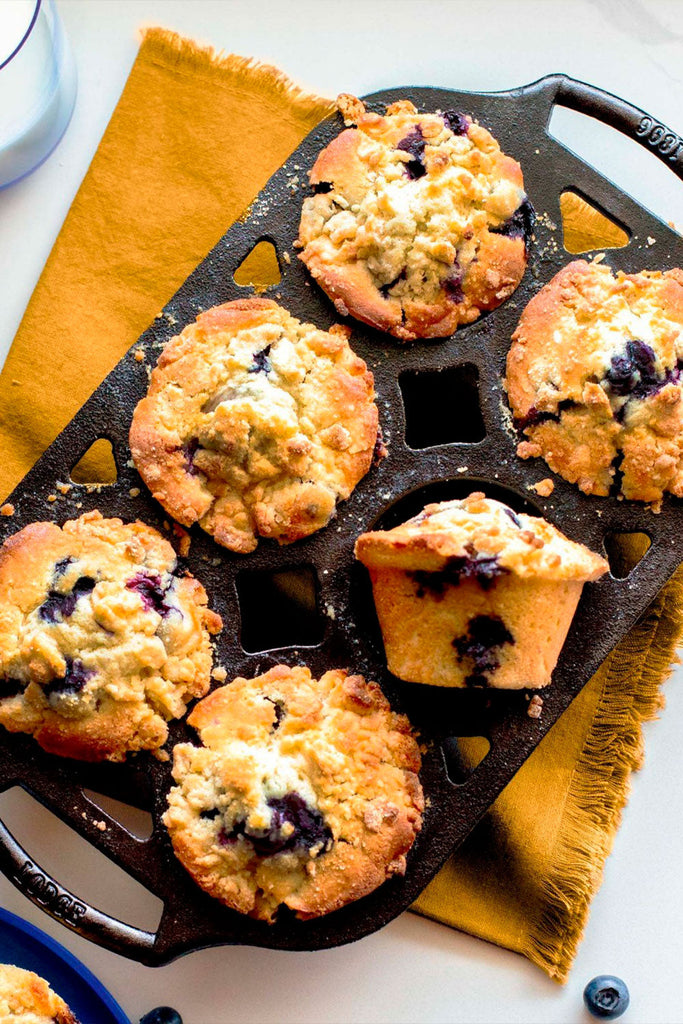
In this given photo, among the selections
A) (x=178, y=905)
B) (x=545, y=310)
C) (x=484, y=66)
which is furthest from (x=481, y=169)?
(x=178, y=905)

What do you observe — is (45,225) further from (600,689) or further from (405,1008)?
(405,1008)

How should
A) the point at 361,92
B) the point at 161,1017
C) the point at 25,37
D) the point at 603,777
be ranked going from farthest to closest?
the point at 361,92
the point at 603,777
the point at 161,1017
the point at 25,37

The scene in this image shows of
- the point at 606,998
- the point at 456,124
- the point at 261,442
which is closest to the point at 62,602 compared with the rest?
the point at 261,442

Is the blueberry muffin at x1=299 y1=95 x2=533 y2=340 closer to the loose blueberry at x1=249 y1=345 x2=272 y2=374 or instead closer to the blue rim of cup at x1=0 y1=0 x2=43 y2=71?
the loose blueberry at x1=249 y1=345 x2=272 y2=374

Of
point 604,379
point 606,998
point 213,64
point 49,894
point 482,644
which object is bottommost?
point 49,894

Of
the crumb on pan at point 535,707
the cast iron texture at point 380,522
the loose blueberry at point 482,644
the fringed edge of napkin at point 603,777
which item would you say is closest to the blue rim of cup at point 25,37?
the cast iron texture at point 380,522

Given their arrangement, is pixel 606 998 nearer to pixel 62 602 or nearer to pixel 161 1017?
pixel 161 1017

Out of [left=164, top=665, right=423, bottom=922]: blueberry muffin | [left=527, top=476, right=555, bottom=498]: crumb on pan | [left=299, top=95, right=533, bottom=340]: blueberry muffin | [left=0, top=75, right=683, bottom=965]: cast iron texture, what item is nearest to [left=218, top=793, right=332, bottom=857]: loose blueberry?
[left=164, top=665, right=423, bottom=922]: blueberry muffin

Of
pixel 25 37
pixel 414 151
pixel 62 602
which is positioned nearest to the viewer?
pixel 62 602
